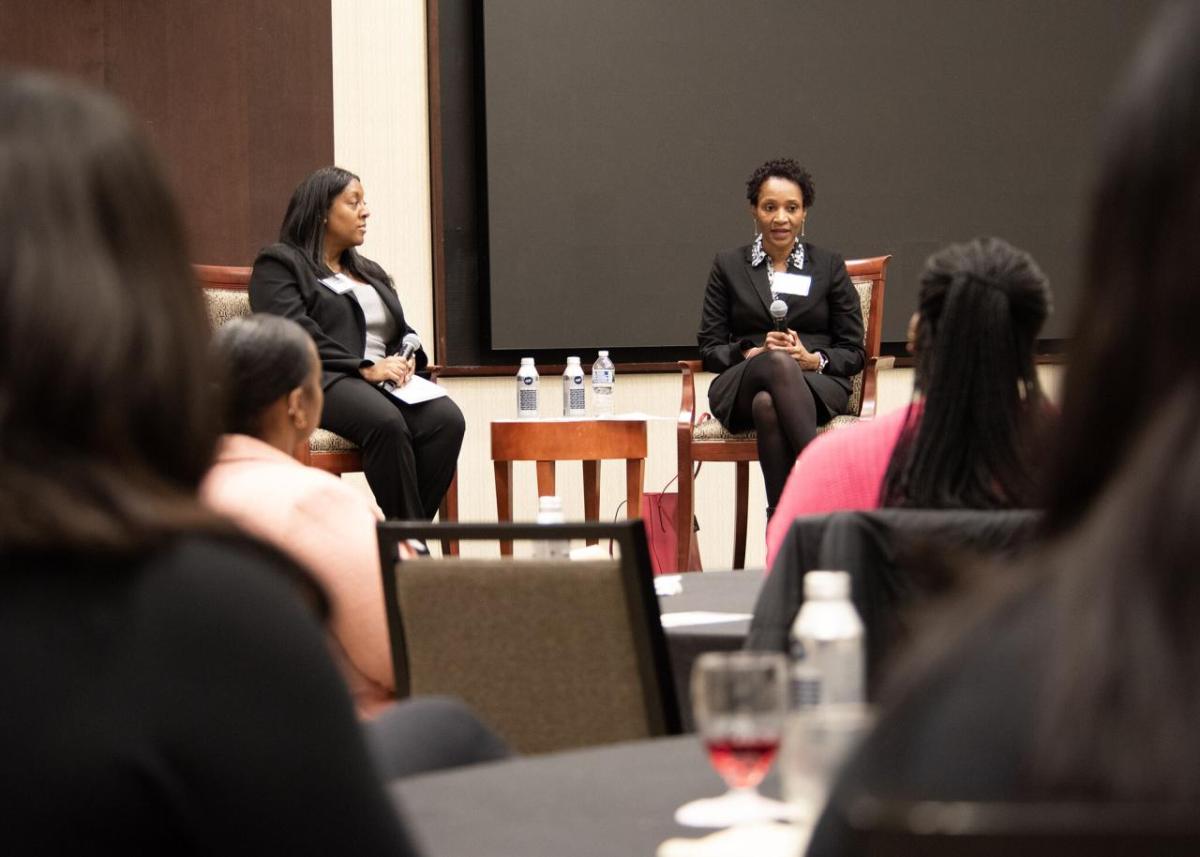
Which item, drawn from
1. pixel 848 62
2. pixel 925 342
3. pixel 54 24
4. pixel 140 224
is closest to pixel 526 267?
pixel 848 62

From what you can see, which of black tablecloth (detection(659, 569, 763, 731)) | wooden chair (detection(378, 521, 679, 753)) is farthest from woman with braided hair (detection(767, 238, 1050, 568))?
wooden chair (detection(378, 521, 679, 753))

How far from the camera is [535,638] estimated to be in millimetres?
1936

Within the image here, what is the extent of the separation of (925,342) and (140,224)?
158 centimetres

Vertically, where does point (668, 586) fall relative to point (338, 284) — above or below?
below

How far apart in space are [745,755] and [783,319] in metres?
4.68

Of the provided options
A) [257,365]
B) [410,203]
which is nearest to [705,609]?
[257,365]

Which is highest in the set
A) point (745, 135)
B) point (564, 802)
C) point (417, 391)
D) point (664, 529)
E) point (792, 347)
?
point (745, 135)

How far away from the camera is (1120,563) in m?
0.61

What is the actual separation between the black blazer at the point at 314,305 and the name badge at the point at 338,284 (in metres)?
0.01

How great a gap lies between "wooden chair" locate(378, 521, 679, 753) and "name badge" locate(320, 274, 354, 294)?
3.61m

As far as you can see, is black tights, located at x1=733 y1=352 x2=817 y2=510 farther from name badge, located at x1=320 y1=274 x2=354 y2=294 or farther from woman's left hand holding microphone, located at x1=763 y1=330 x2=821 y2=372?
name badge, located at x1=320 y1=274 x2=354 y2=294

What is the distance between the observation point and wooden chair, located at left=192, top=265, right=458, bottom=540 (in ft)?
17.5

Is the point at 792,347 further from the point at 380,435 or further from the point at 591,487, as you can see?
the point at 380,435

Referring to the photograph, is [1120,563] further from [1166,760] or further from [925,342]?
[925,342]
